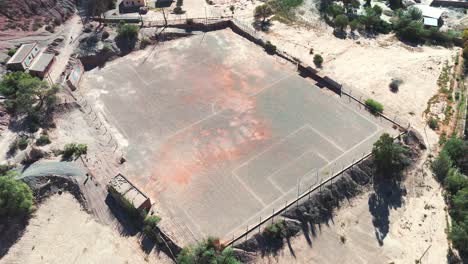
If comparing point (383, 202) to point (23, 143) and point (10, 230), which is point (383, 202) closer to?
point (10, 230)

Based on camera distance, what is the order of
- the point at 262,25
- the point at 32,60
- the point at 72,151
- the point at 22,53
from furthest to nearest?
the point at 262,25 < the point at 32,60 < the point at 22,53 < the point at 72,151

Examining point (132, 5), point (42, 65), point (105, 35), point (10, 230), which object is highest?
point (132, 5)

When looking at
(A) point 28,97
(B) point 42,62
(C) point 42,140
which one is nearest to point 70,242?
(C) point 42,140

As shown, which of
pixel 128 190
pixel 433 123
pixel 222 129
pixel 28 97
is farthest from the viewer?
pixel 28 97

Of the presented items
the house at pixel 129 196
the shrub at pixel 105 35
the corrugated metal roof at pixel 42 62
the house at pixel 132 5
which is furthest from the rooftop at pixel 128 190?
the house at pixel 132 5

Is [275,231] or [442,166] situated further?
[442,166]

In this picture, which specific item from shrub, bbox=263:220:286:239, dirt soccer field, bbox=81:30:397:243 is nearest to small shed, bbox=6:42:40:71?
dirt soccer field, bbox=81:30:397:243
